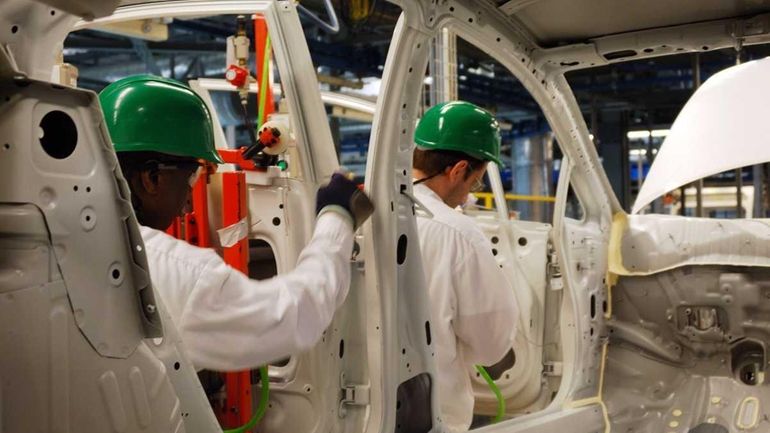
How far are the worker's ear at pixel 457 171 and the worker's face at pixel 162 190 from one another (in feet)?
4.23

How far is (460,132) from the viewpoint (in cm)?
336

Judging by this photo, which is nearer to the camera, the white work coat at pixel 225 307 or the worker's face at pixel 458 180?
the white work coat at pixel 225 307

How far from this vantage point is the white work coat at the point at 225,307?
2137 mm

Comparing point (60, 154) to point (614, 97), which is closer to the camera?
point (60, 154)

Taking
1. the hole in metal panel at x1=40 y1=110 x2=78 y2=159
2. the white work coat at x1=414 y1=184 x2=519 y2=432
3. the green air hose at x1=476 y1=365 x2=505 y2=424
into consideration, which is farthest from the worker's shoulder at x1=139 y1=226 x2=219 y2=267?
the green air hose at x1=476 y1=365 x2=505 y2=424

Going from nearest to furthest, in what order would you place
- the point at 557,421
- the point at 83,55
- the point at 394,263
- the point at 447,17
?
the point at 394,263 < the point at 447,17 < the point at 557,421 < the point at 83,55

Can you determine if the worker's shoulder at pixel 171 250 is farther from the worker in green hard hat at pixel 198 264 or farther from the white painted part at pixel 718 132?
the white painted part at pixel 718 132

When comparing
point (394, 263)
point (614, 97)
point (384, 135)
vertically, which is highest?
point (614, 97)

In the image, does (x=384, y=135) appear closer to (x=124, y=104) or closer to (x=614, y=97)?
(x=124, y=104)

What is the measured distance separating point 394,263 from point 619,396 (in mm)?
2227

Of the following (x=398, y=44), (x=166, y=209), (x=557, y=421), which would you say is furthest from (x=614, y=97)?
(x=166, y=209)

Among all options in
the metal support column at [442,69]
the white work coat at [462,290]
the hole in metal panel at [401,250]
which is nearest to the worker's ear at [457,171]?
the white work coat at [462,290]

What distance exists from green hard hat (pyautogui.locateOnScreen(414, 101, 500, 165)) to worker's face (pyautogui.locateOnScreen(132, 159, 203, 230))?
1.25 meters

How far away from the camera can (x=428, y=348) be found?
2.94 metres
